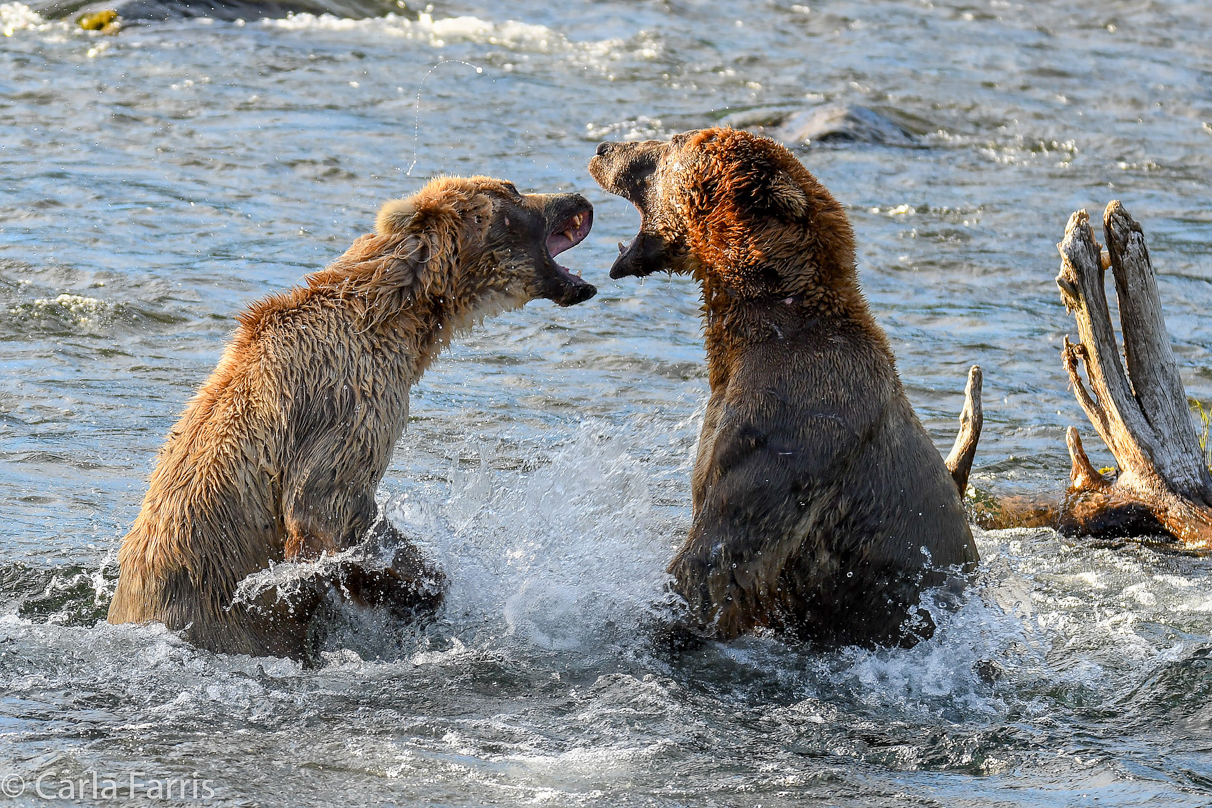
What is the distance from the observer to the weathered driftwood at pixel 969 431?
267 inches

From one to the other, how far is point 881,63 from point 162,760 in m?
15.5

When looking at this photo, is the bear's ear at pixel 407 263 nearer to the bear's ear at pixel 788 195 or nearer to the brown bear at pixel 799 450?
the brown bear at pixel 799 450

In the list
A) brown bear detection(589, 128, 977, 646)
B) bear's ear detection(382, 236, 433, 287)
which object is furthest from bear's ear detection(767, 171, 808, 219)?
bear's ear detection(382, 236, 433, 287)

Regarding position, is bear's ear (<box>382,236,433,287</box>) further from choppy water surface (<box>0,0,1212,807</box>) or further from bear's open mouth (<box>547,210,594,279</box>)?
choppy water surface (<box>0,0,1212,807</box>)

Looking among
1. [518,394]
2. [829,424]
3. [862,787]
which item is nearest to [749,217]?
[829,424]

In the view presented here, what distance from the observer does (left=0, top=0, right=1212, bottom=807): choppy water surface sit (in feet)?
16.7

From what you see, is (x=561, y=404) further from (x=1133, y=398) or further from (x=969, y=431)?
(x=1133, y=398)

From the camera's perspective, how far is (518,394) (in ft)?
29.6

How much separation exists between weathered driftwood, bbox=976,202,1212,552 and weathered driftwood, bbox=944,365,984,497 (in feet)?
2.66

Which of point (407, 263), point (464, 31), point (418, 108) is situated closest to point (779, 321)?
point (407, 263)

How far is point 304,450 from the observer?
5.47 m

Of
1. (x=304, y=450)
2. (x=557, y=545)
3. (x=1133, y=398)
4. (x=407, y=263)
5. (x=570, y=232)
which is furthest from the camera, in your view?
(x=1133, y=398)

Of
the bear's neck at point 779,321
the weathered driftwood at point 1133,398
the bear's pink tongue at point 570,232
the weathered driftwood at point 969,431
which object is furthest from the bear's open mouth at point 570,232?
the weathered driftwood at point 1133,398

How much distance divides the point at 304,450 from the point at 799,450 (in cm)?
184
